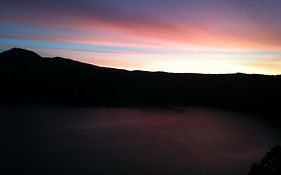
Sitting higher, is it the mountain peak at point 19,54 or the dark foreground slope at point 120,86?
the mountain peak at point 19,54

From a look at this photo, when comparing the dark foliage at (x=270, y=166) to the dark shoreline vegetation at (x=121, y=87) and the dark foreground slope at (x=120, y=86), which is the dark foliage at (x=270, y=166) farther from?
the dark foreground slope at (x=120, y=86)

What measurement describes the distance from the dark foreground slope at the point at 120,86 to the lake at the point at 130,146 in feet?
175

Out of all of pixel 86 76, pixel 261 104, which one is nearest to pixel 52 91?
pixel 86 76

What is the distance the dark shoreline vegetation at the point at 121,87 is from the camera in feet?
429

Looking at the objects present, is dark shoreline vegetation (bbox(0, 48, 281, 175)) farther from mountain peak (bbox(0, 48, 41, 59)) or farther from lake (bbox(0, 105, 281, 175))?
lake (bbox(0, 105, 281, 175))

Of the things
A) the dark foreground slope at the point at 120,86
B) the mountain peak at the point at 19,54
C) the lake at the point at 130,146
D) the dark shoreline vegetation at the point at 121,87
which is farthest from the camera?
the mountain peak at the point at 19,54

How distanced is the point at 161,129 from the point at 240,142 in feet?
59.3

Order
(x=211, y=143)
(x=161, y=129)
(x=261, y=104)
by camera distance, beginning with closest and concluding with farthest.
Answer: (x=211, y=143)
(x=161, y=129)
(x=261, y=104)

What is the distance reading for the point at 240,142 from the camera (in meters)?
58.4

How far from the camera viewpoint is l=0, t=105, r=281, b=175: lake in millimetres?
39250

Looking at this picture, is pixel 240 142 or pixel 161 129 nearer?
pixel 240 142

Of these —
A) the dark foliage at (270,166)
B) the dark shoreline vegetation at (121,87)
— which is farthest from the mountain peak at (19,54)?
the dark foliage at (270,166)

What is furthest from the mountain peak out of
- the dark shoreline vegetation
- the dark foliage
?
the dark foliage

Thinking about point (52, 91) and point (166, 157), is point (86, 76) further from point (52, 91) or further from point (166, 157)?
point (166, 157)
